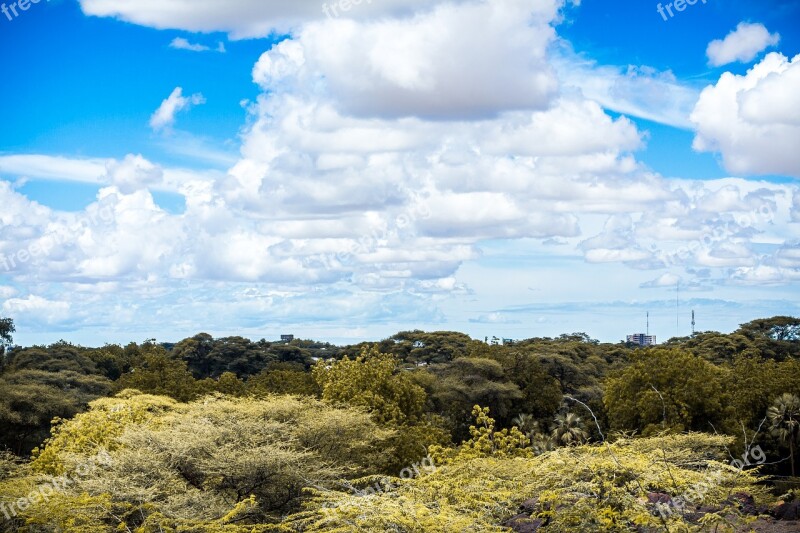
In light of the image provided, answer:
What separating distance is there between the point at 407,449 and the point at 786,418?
14547mm

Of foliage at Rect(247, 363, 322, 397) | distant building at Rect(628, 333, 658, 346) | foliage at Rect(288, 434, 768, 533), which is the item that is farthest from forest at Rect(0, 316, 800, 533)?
distant building at Rect(628, 333, 658, 346)

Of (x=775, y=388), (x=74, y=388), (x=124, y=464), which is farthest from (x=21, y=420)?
(x=775, y=388)

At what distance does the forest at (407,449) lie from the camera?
14688 millimetres

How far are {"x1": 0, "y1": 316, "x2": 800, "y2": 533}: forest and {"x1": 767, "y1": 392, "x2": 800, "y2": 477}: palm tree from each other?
0.08m

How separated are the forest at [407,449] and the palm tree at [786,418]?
0.08 meters

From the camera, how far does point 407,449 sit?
28.9 meters

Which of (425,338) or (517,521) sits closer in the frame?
(517,521)

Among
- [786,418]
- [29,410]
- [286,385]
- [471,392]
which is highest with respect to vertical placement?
[286,385]

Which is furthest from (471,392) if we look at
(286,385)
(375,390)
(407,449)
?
(407,449)

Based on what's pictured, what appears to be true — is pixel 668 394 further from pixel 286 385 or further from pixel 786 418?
pixel 286 385

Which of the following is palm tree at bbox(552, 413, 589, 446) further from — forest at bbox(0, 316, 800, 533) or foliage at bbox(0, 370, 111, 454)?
Result: foliage at bbox(0, 370, 111, 454)

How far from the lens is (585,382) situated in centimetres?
5294

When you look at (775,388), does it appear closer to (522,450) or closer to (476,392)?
(522,450)

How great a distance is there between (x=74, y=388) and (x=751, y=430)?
35.3 m
